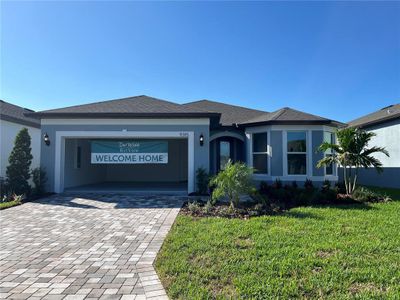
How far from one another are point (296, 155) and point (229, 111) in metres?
6.61

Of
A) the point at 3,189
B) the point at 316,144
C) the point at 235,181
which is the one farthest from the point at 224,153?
the point at 3,189

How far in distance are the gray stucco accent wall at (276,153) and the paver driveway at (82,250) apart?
211 inches

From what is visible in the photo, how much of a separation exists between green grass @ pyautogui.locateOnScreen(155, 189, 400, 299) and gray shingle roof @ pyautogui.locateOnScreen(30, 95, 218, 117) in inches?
235

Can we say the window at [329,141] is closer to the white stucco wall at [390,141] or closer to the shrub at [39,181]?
the white stucco wall at [390,141]

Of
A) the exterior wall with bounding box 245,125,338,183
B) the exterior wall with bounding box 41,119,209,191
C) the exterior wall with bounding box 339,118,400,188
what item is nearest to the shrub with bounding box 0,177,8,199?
the exterior wall with bounding box 41,119,209,191

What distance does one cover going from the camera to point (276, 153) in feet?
40.8

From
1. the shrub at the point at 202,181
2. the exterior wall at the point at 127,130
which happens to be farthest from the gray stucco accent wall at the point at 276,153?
the shrub at the point at 202,181

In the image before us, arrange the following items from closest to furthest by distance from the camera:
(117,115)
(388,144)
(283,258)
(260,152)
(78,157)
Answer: (283,258)
(117,115)
(260,152)
(78,157)
(388,144)

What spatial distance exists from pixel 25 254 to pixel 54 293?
6.30ft

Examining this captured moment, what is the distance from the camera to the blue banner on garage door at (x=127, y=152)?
40.7 feet

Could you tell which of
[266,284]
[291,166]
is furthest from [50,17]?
[291,166]

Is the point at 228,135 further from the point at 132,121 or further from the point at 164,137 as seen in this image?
the point at 132,121

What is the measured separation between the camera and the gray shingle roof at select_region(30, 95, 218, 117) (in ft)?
37.9

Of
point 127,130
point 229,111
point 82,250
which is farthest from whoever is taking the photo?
point 229,111
